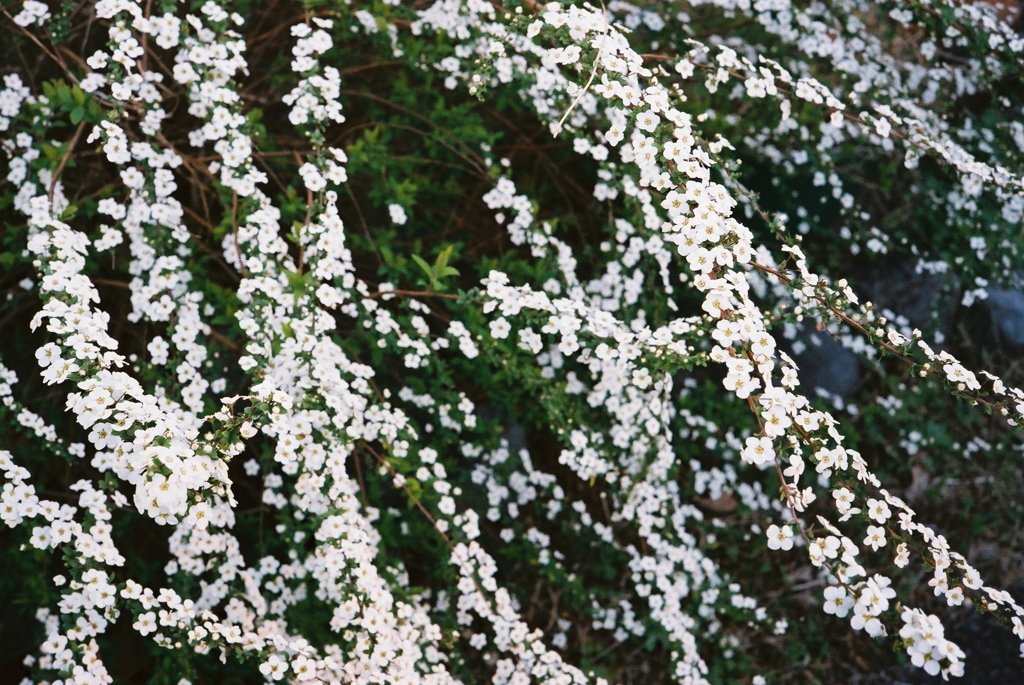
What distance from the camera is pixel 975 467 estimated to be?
462 centimetres

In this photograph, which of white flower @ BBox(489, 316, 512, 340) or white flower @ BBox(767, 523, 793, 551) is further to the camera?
white flower @ BBox(489, 316, 512, 340)

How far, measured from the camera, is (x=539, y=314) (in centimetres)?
280

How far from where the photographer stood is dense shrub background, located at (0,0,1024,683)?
125 inches

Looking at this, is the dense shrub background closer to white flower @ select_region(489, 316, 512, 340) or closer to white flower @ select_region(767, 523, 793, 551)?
white flower @ select_region(489, 316, 512, 340)

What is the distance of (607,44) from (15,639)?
2879 millimetres

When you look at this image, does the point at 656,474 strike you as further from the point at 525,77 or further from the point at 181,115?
the point at 181,115

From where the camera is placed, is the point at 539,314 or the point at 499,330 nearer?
the point at 539,314

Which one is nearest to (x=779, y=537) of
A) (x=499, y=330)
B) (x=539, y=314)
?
(x=539, y=314)

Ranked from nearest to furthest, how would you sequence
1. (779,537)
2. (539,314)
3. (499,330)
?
(779,537) → (539,314) → (499,330)

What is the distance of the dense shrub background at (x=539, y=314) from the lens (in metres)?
3.17

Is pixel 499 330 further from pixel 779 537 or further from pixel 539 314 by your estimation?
pixel 779 537

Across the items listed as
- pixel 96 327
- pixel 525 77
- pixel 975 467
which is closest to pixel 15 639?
pixel 96 327

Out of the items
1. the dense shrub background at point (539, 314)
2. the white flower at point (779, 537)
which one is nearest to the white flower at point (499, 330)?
the dense shrub background at point (539, 314)

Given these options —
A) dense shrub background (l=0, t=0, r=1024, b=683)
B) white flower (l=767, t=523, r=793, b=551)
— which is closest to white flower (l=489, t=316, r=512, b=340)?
dense shrub background (l=0, t=0, r=1024, b=683)
